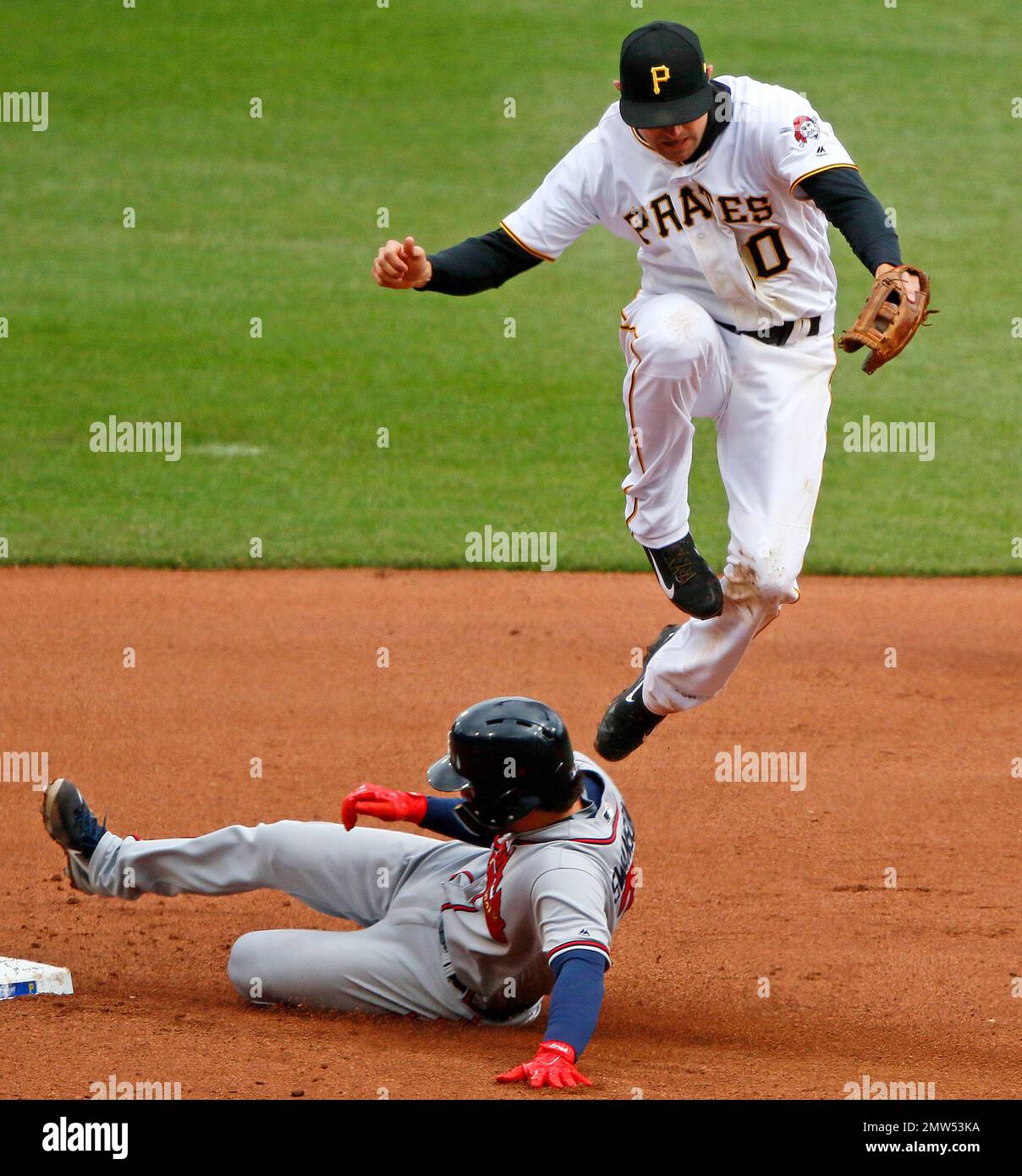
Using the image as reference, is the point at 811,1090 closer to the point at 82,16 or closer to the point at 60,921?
the point at 60,921

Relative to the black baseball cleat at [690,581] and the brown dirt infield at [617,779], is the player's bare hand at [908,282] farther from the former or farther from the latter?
the brown dirt infield at [617,779]

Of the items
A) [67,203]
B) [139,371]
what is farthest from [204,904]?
[67,203]

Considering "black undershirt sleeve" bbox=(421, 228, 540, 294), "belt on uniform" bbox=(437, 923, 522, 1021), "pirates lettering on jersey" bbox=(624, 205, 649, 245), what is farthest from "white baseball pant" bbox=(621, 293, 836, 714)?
"belt on uniform" bbox=(437, 923, 522, 1021)

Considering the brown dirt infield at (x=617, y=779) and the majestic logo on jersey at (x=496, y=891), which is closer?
A: the brown dirt infield at (x=617, y=779)

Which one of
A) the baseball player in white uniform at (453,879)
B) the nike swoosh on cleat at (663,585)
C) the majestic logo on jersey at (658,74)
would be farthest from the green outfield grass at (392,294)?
the majestic logo on jersey at (658,74)

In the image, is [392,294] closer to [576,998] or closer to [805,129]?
[805,129]
